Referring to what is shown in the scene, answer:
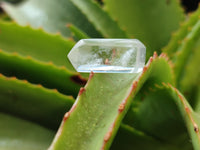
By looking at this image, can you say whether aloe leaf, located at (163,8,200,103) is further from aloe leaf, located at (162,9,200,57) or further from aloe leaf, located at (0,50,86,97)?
aloe leaf, located at (0,50,86,97)

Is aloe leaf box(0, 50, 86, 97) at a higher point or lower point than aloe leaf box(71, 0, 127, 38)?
lower

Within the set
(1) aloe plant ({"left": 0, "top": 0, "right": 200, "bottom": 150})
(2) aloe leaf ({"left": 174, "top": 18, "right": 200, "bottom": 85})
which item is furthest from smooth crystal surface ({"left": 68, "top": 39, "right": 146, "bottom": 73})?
(2) aloe leaf ({"left": 174, "top": 18, "right": 200, "bottom": 85})

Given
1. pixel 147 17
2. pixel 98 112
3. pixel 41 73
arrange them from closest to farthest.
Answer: pixel 98 112 → pixel 41 73 → pixel 147 17

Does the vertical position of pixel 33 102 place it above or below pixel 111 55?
below

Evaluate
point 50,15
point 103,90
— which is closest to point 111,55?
point 103,90

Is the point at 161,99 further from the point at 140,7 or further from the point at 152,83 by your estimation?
the point at 140,7

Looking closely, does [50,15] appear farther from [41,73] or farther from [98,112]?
[98,112]

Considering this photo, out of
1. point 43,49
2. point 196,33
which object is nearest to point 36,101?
point 43,49
